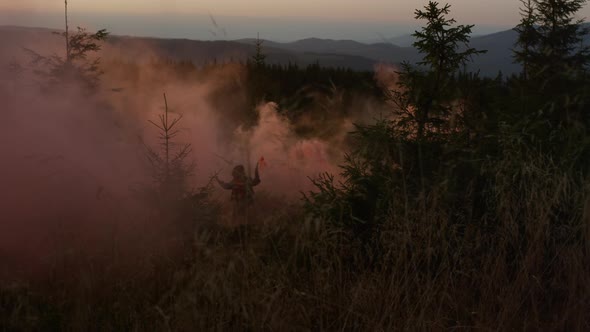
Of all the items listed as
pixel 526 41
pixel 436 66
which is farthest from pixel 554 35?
pixel 436 66

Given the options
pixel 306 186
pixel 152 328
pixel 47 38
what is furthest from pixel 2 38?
pixel 152 328

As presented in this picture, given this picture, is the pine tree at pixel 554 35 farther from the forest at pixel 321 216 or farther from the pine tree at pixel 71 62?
the pine tree at pixel 71 62

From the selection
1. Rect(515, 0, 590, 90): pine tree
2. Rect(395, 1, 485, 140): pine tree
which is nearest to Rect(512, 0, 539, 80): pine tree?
Rect(515, 0, 590, 90): pine tree

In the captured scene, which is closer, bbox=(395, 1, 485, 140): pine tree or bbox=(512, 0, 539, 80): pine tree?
bbox=(395, 1, 485, 140): pine tree

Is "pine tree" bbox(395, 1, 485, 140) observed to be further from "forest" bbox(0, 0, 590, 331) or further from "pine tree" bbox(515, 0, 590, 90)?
"pine tree" bbox(515, 0, 590, 90)

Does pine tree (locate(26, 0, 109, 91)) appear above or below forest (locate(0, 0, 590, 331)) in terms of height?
above

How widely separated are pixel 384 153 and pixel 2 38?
39.9 ft

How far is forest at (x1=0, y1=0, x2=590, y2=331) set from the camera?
3.13 metres

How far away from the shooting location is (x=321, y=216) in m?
3.77

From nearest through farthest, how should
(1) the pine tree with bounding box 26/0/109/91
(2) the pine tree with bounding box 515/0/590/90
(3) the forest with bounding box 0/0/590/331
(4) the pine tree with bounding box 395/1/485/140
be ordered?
(3) the forest with bounding box 0/0/590/331 < (4) the pine tree with bounding box 395/1/485/140 < (1) the pine tree with bounding box 26/0/109/91 < (2) the pine tree with bounding box 515/0/590/90

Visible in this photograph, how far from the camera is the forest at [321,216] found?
313 cm

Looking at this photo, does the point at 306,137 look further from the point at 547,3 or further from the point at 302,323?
the point at 302,323

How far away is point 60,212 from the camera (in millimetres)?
7906

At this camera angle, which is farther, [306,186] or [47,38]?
[47,38]
